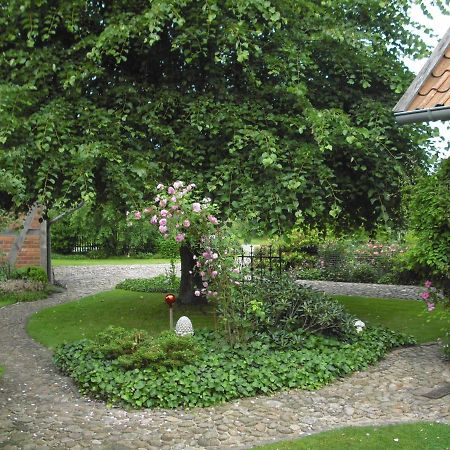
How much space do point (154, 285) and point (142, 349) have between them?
8.65 m

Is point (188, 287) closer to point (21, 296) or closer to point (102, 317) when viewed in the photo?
point (102, 317)

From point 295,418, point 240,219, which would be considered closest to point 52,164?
point 240,219

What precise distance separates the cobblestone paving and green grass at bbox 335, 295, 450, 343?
1285mm

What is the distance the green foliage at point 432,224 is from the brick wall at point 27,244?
40.3 feet

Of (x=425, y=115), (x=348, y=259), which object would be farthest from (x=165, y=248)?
(x=425, y=115)

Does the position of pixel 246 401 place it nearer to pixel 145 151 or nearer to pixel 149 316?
pixel 145 151

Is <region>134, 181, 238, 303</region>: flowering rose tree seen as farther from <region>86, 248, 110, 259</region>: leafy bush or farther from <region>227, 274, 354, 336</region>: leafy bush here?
<region>86, 248, 110, 259</region>: leafy bush

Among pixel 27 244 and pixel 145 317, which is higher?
pixel 27 244

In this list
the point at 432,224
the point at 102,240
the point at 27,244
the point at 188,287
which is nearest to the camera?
the point at 432,224

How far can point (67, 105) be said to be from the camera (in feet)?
24.0

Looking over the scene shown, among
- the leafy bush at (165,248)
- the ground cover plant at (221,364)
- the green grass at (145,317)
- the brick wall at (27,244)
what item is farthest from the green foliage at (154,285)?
the leafy bush at (165,248)

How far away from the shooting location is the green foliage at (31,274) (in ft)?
48.5

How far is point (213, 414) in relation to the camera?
5219 millimetres

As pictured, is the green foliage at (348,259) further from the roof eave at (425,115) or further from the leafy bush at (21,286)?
the roof eave at (425,115)
